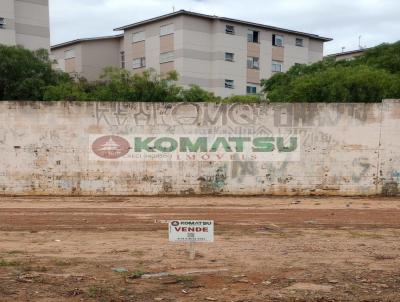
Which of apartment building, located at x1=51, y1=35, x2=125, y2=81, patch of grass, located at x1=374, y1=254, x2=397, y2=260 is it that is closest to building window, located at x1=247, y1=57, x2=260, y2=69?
apartment building, located at x1=51, y1=35, x2=125, y2=81

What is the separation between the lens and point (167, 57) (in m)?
48.1

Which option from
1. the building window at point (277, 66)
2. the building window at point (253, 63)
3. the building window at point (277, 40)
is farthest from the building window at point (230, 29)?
the building window at point (277, 66)

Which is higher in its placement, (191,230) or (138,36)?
(138,36)

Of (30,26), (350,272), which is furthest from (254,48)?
(350,272)

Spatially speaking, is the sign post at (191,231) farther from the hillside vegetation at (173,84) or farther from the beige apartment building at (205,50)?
the beige apartment building at (205,50)

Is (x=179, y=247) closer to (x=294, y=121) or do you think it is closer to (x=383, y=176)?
(x=294, y=121)

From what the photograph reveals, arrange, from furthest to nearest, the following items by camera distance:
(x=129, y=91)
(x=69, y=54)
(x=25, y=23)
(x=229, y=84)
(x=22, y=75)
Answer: (x=69, y=54)
(x=229, y=84)
(x=25, y=23)
(x=22, y=75)
(x=129, y=91)

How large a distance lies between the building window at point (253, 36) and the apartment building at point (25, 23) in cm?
1989

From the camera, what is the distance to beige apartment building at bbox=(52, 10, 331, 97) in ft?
156

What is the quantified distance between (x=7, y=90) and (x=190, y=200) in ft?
53.1

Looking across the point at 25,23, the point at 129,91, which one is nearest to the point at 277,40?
the point at 25,23

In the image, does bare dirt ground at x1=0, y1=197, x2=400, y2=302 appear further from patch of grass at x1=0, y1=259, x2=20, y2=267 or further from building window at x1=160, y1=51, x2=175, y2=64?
building window at x1=160, y1=51, x2=175, y2=64

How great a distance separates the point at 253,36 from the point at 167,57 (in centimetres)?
977

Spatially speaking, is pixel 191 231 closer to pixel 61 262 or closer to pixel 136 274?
pixel 136 274
